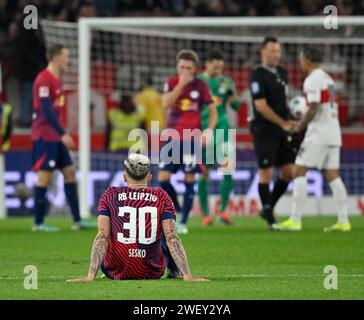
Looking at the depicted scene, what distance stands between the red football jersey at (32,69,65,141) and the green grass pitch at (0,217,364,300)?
1.21m

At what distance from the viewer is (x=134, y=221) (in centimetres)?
983

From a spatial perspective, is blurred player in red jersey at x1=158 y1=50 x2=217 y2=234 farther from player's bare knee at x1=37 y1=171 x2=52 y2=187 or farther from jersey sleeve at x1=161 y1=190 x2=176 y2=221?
jersey sleeve at x1=161 y1=190 x2=176 y2=221

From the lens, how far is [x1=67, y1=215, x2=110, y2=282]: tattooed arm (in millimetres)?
9695

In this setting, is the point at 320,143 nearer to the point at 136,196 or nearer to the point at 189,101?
the point at 189,101

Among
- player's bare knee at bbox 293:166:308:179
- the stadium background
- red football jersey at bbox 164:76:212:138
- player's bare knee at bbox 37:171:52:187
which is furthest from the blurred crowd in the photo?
player's bare knee at bbox 293:166:308:179

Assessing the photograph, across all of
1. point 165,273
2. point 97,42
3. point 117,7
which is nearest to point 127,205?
point 165,273

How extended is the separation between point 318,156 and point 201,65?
7.97m

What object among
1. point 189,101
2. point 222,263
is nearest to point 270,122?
point 189,101

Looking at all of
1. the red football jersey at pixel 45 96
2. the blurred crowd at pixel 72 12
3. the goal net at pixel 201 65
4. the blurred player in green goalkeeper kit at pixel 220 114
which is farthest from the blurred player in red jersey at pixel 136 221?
the blurred crowd at pixel 72 12

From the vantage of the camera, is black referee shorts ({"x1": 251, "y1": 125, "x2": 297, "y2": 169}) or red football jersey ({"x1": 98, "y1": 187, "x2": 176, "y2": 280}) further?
black referee shorts ({"x1": 251, "y1": 125, "x2": 297, "y2": 169})

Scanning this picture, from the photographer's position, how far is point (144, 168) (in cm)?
978

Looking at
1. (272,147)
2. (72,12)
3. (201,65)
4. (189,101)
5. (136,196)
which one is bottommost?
(136,196)

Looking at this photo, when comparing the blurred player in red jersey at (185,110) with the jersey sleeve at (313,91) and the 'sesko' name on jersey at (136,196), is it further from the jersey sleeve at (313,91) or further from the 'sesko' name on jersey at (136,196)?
the 'sesko' name on jersey at (136,196)

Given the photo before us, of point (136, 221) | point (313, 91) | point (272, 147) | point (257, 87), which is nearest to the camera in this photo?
point (136, 221)
